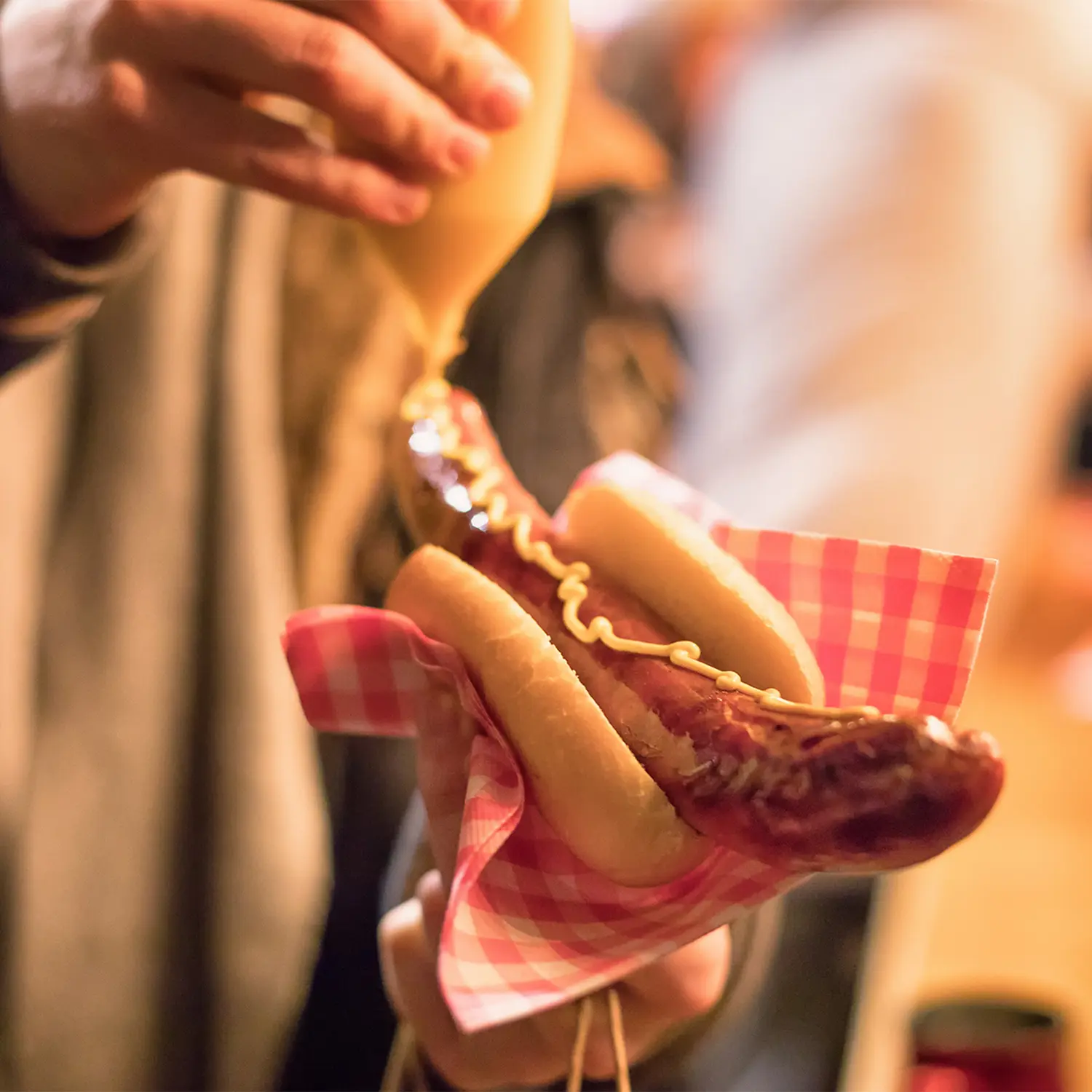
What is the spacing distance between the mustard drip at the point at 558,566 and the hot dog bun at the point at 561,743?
12 mm

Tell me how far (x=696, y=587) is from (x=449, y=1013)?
132 mm

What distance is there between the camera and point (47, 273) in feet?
1.16

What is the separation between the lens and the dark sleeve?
13.6 inches

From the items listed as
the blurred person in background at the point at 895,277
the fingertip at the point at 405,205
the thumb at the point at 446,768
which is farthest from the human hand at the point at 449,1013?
the blurred person in background at the point at 895,277

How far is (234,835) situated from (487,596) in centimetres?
39

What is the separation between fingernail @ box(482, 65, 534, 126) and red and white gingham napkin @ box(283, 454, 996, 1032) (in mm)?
126

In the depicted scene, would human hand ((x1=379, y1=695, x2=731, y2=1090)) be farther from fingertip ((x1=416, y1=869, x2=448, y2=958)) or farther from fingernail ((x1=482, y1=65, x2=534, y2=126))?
fingernail ((x1=482, y1=65, x2=534, y2=126))

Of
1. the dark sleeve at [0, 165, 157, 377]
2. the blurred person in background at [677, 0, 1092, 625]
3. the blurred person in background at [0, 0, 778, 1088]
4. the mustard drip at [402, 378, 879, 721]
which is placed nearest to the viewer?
the mustard drip at [402, 378, 879, 721]

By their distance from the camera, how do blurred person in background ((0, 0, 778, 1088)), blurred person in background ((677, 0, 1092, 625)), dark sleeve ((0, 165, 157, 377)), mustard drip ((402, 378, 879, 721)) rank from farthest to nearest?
blurred person in background ((677, 0, 1092, 625)) → blurred person in background ((0, 0, 778, 1088)) → dark sleeve ((0, 165, 157, 377)) → mustard drip ((402, 378, 879, 721))

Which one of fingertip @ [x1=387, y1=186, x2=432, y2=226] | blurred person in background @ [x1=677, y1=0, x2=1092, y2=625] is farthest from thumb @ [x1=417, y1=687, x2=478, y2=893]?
blurred person in background @ [x1=677, y1=0, x2=1092, y2=625]

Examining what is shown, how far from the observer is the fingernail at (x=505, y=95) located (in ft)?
0.92

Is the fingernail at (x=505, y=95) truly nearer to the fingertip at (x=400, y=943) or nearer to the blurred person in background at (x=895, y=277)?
the fingertip at (x=400, y=943)

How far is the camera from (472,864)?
0.71 feet

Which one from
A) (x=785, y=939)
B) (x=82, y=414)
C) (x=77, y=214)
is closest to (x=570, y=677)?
(x=77, y=214)
